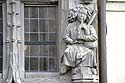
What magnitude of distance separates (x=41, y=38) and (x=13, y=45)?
16.5 inches

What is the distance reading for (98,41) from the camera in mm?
6980

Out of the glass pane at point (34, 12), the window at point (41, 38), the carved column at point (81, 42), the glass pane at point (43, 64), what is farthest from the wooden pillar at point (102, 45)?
the glass pane at point (34, 12)

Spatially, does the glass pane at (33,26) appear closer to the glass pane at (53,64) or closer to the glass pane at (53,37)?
the glass pane at (53,37)

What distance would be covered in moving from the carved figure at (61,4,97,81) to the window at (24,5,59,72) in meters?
0.26

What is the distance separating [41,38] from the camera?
22.3 ft

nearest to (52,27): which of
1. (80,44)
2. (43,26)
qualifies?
(43,26)

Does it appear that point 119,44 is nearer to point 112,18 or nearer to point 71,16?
point 112,18

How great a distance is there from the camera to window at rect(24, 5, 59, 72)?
6.77 m

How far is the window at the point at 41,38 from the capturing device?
6.77 meters

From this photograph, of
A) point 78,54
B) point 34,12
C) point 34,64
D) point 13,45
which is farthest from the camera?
point 34,12

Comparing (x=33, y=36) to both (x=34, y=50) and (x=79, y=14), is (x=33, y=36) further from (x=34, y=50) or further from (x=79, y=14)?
(x=79, y=14)

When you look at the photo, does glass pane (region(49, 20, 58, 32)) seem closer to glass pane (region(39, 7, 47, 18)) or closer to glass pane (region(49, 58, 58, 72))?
glass pane (region(39, 7, 47, 18))

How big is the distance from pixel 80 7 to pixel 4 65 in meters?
1.22

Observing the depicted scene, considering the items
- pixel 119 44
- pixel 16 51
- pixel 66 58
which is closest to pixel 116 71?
pixel 119 44
